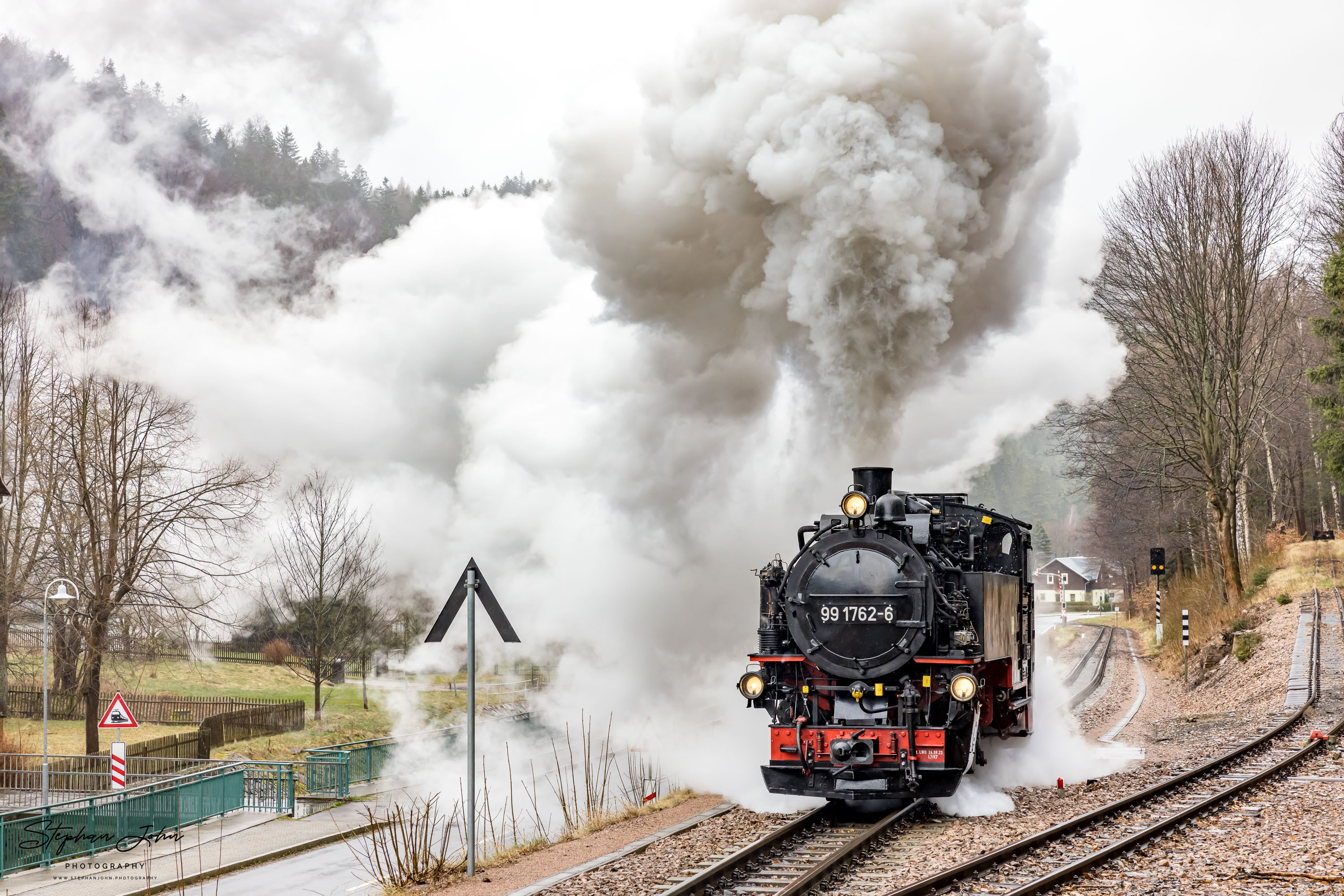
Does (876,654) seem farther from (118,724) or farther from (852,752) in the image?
(118,724)

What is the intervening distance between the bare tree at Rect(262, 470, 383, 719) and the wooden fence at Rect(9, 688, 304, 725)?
3.94ft

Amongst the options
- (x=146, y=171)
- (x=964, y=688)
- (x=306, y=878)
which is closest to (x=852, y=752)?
(x=964, y=688)

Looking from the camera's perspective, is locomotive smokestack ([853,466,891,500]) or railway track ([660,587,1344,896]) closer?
railway track ([660,587,1344,896])

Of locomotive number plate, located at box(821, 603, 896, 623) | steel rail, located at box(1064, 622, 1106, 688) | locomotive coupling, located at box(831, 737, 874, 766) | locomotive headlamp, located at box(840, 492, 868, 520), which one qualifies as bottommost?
steel rail, located at box(1064, 622, 1106, 688)

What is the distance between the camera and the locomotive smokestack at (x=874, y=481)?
8672 mm

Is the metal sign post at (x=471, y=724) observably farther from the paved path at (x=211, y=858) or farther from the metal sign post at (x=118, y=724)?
the metal sign post at (x=118, y=724)

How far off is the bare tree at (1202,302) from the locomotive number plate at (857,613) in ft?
51.8

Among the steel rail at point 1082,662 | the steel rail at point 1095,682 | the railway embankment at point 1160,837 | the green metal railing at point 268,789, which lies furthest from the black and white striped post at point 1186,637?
the green metal railing at point 268,789

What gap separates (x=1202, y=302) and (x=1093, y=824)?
683 inches

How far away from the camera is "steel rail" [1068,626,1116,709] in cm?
1891

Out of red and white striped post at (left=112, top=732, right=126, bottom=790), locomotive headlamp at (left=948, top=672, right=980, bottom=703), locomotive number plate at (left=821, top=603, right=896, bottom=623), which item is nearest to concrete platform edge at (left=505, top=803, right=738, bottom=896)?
locomotive number plate at (left=821, top=603, right=896, bottom=623)

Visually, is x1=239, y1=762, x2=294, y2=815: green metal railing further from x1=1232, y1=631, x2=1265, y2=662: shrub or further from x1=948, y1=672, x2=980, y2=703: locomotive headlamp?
x1=1232, y1=631, x2=1265, y2=662: shrub

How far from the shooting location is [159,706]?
69.2 feet

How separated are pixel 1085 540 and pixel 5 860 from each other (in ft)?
222
